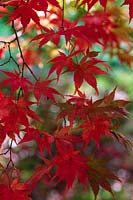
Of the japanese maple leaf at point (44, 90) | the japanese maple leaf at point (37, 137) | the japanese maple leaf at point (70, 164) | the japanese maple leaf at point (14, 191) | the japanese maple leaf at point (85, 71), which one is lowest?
the japanese maple leaf at point (14, 191)

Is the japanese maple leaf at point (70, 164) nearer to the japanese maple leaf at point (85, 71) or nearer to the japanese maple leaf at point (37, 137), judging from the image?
the japanese maple leaf at point (37, 137)

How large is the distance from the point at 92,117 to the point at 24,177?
1.47 metres

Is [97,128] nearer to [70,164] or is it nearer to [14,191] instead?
[70,164]

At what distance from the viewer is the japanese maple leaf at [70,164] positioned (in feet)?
3.82

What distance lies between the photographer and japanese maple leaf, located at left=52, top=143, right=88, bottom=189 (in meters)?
1.16

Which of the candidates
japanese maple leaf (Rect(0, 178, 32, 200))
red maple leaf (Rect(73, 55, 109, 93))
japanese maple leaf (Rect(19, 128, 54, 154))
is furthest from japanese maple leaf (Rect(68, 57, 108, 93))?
japanese maple leaf (Rect(0, 178, 32, 200))

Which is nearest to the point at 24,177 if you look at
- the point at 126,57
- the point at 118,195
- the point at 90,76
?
the point at 118,195

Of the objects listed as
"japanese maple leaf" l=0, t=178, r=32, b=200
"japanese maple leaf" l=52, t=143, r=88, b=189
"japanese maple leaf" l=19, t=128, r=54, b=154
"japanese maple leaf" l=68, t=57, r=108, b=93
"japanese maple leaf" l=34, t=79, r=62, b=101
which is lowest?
"japanese maple leaf" l=0, t=178, r=32, b=200

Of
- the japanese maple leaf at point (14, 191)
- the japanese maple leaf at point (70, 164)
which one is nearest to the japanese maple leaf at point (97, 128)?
the japanese maple leaf at point (70, 164)

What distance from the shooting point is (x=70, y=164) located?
1.18 m

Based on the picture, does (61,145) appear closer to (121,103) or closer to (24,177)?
(121,103)

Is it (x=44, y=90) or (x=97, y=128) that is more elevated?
(x=44, y=90)

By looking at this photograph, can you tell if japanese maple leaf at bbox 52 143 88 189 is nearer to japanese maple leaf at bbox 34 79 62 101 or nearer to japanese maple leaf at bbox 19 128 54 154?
japanese maple leaf at bbox 19 128 54 154

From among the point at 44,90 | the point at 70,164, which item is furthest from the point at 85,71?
the point at 70,164
